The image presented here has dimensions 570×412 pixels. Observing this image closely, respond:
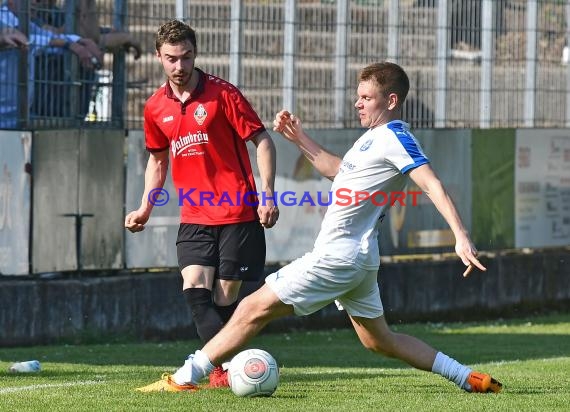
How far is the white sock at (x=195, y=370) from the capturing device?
8.12 m

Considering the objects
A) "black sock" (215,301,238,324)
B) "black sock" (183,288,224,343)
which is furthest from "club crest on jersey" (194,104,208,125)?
"black sock" (215,301,238,324)

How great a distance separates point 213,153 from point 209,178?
166 millimetres

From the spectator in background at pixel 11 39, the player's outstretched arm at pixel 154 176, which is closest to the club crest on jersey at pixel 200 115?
the player's outstretched arm at pixel 154 176

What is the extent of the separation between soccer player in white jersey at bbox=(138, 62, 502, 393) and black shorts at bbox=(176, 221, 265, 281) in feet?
3.04

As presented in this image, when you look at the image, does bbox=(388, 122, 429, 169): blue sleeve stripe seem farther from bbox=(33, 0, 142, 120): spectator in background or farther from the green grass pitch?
bbox=(33, 0, 142, 120): spectator in background

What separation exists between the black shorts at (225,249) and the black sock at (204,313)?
0.64 feet

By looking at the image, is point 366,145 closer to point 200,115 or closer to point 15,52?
point 200,115

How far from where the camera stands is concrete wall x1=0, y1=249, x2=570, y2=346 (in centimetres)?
1371

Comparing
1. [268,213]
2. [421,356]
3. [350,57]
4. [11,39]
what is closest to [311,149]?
[268,213]

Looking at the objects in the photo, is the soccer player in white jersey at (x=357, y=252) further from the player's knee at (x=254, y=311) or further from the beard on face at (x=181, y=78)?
the beard on face at (x=181, y=78)

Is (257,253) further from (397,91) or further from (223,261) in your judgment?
(397,91)

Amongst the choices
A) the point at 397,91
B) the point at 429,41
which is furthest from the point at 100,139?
the point at 397,91

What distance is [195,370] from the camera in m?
8.14

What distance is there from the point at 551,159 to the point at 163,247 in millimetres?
5428
